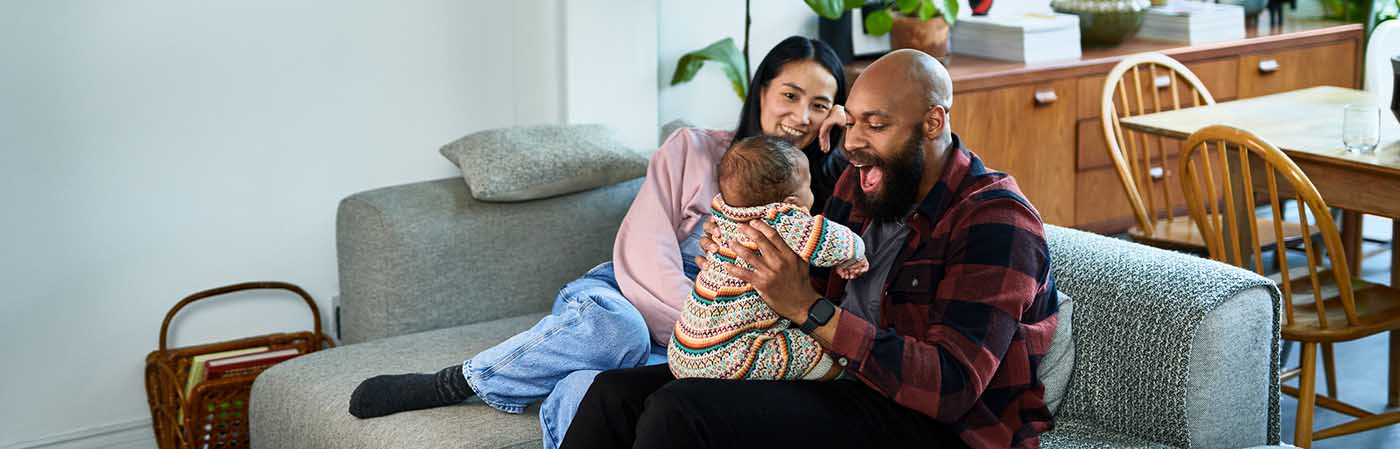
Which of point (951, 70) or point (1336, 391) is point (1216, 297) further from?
point (951, 70)

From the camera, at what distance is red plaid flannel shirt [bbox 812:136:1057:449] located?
181cm

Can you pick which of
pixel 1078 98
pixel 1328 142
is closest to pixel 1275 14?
pixel 1078 98

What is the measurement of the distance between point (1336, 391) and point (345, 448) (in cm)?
224

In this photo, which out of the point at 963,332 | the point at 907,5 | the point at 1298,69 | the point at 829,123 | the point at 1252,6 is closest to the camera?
the point at 963,332

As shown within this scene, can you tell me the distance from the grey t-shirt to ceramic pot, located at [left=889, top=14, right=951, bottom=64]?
180 cm

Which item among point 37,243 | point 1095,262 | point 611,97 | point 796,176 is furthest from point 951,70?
point 37,243

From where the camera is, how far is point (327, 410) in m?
2.47

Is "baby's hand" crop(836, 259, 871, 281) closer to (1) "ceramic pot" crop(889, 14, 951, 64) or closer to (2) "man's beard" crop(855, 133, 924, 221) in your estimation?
(2) "man's beard" crop(855, 133, 924, 221)

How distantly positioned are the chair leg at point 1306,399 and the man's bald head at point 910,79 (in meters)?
1.20

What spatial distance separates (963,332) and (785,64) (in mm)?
878

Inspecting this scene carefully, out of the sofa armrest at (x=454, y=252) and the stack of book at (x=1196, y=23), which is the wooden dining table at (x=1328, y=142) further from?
the sofa armrest at (x=454, y=252)

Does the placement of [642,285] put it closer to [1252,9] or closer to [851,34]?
[851,34]

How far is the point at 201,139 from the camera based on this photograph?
10.3ft

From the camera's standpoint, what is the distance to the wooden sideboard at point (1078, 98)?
3.81 m
